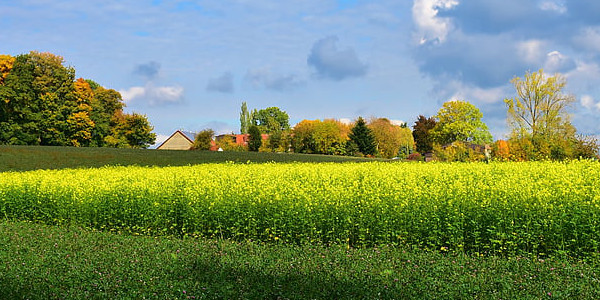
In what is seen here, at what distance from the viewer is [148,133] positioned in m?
52.2

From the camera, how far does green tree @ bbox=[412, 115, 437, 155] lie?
257 ft

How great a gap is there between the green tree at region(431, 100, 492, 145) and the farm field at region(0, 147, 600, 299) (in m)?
55.0

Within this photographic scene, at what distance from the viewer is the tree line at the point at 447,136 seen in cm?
2258

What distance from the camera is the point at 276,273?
605 centimetres

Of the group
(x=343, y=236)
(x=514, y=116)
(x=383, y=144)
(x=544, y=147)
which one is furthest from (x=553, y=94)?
(x=343, y=236)

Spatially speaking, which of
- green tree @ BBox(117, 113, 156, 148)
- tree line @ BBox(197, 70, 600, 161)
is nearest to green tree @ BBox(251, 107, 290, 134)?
tree line @ BBox(197, 70, 600, 161)

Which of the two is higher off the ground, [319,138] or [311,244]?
[319,138]

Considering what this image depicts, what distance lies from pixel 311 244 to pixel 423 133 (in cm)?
7450

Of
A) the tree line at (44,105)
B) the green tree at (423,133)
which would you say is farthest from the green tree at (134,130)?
the green tree at (423,133)

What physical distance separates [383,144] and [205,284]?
6169 centimetres

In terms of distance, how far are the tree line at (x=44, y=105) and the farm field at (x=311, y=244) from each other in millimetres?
36233

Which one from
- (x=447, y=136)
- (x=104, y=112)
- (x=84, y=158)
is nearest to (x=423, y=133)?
(x=447, y=136)

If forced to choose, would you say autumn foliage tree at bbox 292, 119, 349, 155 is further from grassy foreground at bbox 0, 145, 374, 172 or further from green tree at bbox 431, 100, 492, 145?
grassy foreground at bbox 0, 145, 374, 172

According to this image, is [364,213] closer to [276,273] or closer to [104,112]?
[276,273]
